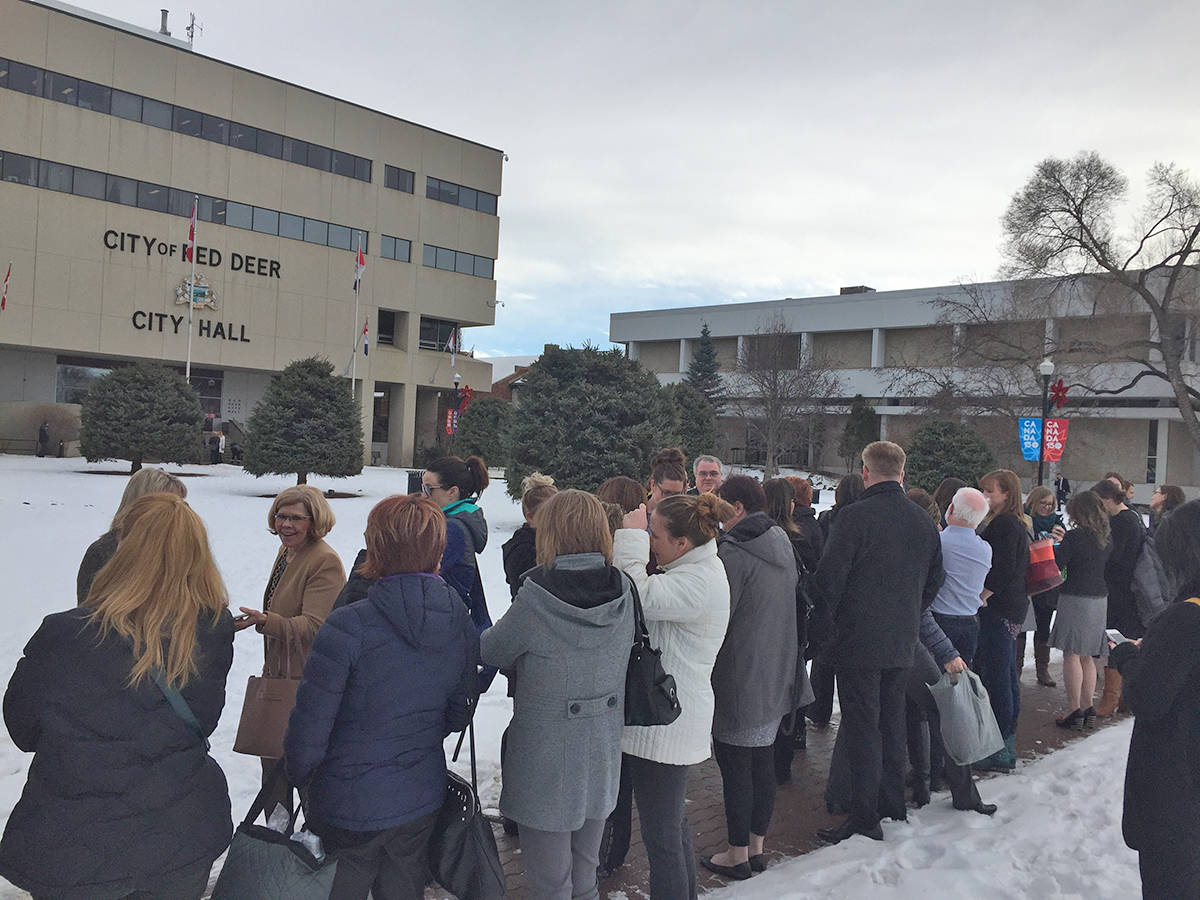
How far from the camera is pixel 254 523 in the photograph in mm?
17250

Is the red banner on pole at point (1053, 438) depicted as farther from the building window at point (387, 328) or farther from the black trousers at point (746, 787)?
the building window at point (387, 328)

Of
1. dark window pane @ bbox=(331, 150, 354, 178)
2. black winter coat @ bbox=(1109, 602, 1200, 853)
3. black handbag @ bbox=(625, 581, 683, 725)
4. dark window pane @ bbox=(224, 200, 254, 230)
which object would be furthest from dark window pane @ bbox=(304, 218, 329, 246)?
black winter coat @ bbox=(1109, 602, 1200, 853)

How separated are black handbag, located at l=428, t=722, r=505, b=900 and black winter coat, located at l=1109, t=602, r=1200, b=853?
221cm

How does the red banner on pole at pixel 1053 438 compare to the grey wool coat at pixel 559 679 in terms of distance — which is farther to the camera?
the red banner on pole at pixel 1053 438

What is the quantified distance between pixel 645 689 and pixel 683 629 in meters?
0.44

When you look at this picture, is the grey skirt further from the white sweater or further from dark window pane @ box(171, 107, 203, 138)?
dark window pane @ box(171, 107, 203, 138)

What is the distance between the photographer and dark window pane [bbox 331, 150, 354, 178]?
3956cm

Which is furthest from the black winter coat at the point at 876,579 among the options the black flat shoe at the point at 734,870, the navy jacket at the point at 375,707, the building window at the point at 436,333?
the building window at the point at 436,333

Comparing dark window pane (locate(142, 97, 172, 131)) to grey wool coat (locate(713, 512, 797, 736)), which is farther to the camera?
dark window pane (locate(142, 97, 172, 131))

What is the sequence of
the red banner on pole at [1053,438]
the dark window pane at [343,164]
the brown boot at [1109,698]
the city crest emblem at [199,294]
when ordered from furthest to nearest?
the dark window pane at [343,164]
the city crest emblem at [199,294]
the red banner on pole at [1053,438]
the brown boot at [1109,698]

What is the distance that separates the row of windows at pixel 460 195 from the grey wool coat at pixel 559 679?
4243 centimetres

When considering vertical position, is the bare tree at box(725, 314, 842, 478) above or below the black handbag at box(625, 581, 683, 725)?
above

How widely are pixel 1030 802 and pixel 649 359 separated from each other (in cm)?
5676

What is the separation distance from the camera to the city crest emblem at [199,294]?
35.1 metres
